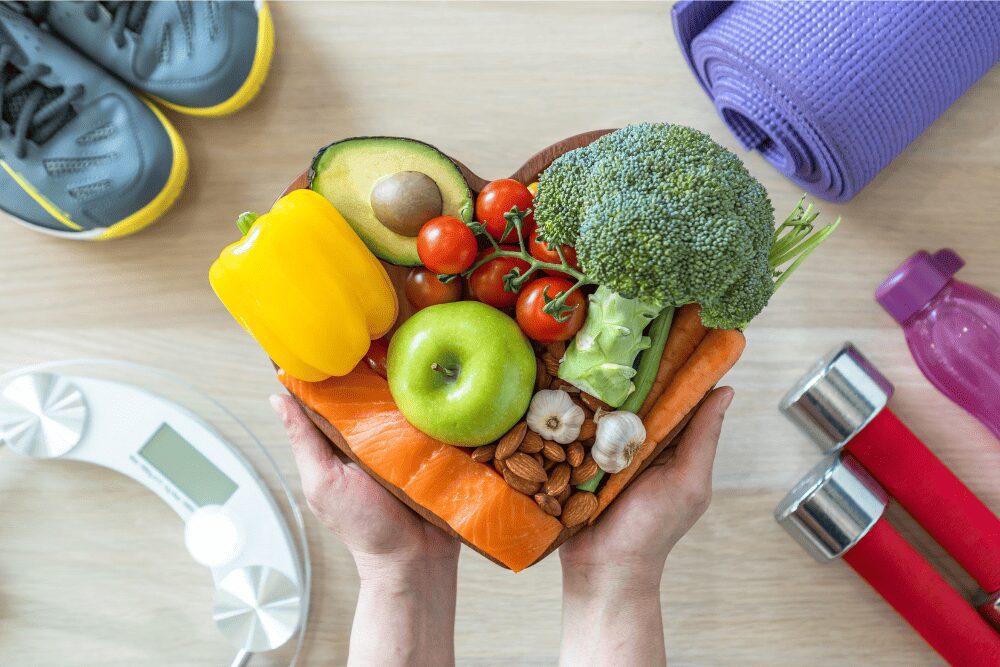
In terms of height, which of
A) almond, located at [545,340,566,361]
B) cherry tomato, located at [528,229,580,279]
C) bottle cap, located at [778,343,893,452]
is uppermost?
cherry tomato, located at [528,229,580,279]

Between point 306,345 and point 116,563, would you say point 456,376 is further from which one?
point 116,563

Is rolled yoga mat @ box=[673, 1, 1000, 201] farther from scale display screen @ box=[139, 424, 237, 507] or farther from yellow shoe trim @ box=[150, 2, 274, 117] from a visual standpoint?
scale display screen @ box=[139, 424, 237, 507]

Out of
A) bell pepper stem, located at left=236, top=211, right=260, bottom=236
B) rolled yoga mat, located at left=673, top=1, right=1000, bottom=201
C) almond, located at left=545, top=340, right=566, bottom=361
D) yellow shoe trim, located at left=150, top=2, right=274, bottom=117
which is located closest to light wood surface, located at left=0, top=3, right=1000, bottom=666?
yellow shoe trim, located at left=150, top=2, right=274, bottom=117

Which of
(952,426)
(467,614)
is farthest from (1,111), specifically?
(952,426)

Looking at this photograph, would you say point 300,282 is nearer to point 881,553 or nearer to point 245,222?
point 245,222

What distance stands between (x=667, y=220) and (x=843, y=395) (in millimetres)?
451

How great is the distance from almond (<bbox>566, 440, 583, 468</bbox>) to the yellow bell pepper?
0.87ft

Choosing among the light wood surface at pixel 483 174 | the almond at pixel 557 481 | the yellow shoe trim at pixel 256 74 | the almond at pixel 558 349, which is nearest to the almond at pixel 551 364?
the almond at pixel 558 349

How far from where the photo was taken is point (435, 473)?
83 cm

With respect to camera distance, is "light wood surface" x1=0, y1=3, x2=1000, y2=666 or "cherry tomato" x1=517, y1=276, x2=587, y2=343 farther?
"light wood surface" x1=0, y1=3, x2=1000, y2=666

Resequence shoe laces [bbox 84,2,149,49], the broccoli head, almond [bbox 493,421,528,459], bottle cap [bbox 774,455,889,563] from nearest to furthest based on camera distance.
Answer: the broccoli head, almond [bbox 493,421,528,459], bottle cap [bbox 774,455,889,563], shoe laces [bbox 84,2,149,49]

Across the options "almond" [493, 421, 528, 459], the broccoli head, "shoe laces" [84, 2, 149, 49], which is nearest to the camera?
the broccoli head

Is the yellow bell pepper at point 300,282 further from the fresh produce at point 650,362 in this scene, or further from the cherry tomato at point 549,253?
the fresh produce at point 650,362

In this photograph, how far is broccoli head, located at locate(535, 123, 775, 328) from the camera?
28.4 inches
